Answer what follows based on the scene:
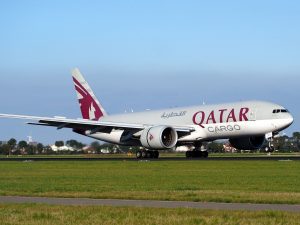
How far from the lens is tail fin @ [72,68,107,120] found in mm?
80562

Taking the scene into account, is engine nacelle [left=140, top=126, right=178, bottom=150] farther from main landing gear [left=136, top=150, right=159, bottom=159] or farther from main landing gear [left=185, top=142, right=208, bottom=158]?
main landing gear [left=185, top=142, right=208, bottom=158]

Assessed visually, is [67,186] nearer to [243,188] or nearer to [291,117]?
[243,188]

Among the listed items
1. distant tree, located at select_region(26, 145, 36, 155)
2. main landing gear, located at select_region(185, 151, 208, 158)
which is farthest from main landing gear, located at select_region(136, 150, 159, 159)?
distant tree, located at select_region(26, 145, 36, 155)

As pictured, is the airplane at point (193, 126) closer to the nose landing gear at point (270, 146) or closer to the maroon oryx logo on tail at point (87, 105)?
the nose landing gear at point (270, 146)

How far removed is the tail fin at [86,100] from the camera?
80.6 meters

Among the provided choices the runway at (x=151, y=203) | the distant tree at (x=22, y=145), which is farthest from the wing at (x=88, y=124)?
the distant tree at (x=22, y=145)

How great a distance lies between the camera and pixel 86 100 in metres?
81.1

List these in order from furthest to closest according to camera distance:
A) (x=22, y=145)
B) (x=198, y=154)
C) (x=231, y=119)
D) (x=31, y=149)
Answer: (x=22, y=145), (x=31, y=149), (x=198, y=154), (x=231, y=119)

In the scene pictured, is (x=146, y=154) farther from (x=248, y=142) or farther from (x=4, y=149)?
(x=4, y=149)

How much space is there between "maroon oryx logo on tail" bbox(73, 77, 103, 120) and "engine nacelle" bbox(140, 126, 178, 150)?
15.5 meters

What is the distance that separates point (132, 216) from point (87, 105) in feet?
204

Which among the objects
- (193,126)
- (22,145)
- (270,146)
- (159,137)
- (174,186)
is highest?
(22,145)

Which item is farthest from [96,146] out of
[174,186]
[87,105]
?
[174,186]

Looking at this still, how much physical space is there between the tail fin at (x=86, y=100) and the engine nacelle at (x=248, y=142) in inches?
662
